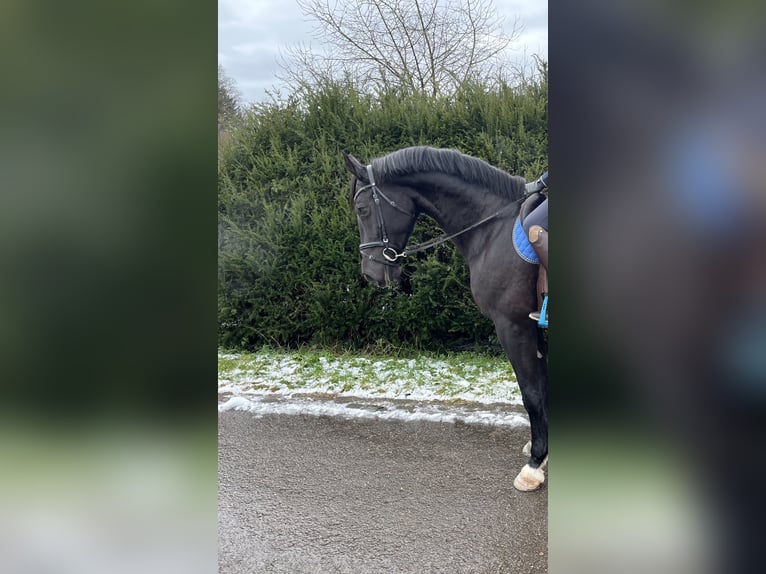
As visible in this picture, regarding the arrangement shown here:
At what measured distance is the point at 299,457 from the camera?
10.5 feet

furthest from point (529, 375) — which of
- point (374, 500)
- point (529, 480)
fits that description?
point (374, 500)

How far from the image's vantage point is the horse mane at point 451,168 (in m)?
2.88

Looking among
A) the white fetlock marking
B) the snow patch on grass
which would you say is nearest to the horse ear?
the white fetlock marking

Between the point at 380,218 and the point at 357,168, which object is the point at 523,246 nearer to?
the point at 380,218

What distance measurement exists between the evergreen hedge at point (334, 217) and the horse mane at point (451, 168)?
177 cm

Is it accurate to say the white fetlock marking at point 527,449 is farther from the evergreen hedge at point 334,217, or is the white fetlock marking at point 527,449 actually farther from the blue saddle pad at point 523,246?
the evergreen hedge at point 334,217

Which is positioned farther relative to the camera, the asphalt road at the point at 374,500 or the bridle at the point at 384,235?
the bridle at the point at 384,235

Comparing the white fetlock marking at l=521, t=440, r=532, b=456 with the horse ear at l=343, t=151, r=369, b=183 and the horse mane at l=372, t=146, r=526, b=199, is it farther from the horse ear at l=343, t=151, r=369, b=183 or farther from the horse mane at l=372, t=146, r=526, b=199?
the horse ear at l=343, t=151, r=369, b=183

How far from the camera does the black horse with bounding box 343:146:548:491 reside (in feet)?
8.70

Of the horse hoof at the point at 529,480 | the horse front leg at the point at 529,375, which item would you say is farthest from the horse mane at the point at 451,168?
the horse hoof at the point at 529,480

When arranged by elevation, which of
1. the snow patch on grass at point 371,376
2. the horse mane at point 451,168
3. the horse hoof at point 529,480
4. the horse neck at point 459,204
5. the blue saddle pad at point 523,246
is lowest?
the horse hoof at point 529,480
